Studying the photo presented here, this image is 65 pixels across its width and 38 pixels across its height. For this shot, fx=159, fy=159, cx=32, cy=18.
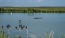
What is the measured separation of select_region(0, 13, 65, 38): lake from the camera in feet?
8.63

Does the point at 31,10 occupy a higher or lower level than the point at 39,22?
higher

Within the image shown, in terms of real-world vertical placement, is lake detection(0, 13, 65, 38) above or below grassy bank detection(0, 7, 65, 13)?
below

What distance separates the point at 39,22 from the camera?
2.66 meters

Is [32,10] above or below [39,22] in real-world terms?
above

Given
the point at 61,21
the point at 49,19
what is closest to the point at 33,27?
the point at 49,19

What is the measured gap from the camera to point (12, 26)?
2686 millimetres

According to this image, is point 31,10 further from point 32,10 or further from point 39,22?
point 39,22

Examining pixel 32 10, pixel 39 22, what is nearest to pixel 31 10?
pixel 32 10

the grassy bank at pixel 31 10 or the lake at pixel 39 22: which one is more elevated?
the grassy bank at pixel 31 10

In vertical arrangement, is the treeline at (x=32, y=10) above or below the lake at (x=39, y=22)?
above

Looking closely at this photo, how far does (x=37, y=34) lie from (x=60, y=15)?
0.50 meters

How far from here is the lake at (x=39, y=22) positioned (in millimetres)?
2631
